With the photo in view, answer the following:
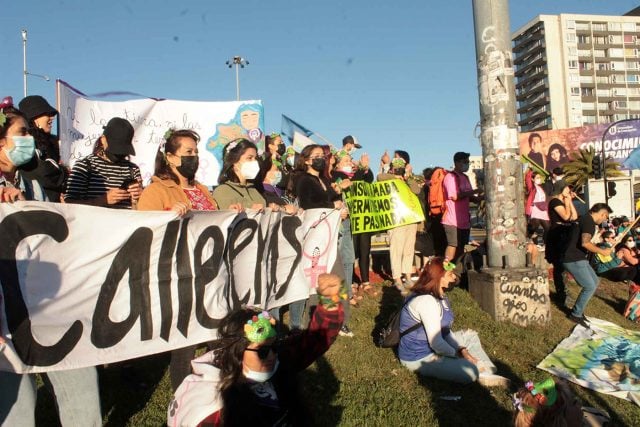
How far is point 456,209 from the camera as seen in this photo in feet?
27.6

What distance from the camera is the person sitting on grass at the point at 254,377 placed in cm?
242

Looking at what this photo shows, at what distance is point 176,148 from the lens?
4043 mm

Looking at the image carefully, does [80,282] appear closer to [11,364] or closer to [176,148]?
[11,364]

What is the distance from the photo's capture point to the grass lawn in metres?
4.11

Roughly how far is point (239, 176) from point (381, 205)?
4141 millimetres

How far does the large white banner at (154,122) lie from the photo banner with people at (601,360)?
5347 millimetres

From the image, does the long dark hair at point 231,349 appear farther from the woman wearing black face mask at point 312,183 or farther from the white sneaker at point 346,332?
the white sneaker at point 346,332

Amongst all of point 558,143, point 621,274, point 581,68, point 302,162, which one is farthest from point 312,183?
point 581,68

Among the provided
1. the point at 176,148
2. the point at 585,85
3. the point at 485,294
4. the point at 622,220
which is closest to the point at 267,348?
the point at 176,148

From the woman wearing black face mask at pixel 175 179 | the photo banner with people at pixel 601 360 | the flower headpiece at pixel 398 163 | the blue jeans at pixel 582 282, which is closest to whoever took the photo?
the woman wearing black face mask at pixel 175 179

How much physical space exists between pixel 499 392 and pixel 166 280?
2791 mm

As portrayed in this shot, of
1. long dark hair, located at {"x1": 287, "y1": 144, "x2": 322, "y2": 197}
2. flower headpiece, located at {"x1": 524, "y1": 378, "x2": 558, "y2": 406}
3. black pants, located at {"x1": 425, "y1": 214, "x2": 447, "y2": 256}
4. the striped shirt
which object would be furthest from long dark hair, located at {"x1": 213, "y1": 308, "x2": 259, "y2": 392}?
black pants, located at {"x1": 425, "y1": 214, "x2": 447, "y2": 256}

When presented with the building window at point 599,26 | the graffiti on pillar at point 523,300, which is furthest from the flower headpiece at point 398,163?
the building window at point 599,26

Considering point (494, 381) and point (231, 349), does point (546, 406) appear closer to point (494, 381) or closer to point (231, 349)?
point (231, 349)
